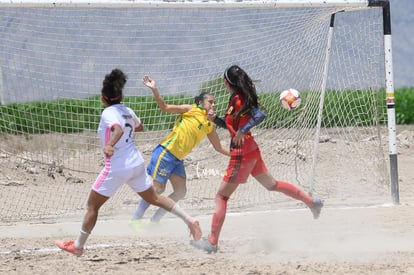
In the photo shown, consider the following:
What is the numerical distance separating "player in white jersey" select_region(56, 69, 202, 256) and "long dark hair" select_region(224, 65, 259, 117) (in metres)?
0.97

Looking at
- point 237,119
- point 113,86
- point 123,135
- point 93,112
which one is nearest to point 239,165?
point 237,119

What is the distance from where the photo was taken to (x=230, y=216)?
10.3 meters

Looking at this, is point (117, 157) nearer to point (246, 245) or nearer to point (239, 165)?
point (239, 165)

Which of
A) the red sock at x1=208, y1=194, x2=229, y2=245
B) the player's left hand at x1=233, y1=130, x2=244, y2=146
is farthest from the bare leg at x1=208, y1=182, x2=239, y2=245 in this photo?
the player's left hand at x1=233, y1=130, x2=244, y2=146

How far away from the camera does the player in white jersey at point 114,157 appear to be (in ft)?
23.7

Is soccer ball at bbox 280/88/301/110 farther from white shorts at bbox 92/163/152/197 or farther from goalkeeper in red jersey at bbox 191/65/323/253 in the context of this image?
white shorts at bbox 92/163/152/197

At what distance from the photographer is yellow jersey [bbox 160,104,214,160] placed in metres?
9.23

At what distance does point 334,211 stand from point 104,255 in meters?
3.42

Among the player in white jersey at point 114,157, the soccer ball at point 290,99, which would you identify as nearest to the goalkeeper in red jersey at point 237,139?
the player in white jersey at point 114,157

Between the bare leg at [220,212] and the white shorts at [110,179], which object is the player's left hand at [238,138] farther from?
the white shorts at [110,179]

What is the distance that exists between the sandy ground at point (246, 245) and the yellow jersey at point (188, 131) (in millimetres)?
876

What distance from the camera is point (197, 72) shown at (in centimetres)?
1073

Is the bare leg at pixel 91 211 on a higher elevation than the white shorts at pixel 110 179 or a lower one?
lower

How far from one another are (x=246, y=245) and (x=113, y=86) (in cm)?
204
